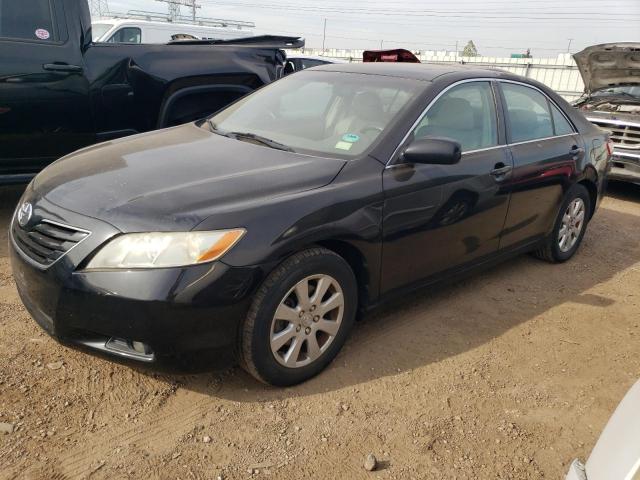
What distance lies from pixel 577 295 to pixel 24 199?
3853 millimetres

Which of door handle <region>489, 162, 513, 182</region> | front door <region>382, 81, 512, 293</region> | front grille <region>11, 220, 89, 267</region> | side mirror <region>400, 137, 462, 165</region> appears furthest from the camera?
door handle <region>489, 162, 513, 182</region>

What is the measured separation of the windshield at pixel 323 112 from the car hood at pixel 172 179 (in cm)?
20

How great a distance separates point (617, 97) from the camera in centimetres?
791

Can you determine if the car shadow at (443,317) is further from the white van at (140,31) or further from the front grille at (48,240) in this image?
the white van at (140,31)

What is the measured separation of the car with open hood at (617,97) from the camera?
7000 millimetres

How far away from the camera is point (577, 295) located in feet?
14.0

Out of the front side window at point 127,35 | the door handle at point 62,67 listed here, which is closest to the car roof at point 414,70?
the door handle at point 62,67

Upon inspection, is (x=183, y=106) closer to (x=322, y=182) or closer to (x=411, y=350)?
(x=322, y=182)

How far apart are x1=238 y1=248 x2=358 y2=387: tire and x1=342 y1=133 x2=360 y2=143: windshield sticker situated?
755 millimetres

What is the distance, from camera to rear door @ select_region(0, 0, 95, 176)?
170 inches

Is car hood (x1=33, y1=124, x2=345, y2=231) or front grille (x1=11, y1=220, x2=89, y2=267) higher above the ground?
car hood (x1=33, y1=124, x2=345, y2=231)

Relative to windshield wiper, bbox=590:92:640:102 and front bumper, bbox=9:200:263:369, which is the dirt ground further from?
windshield wiper, bbox=590:92:640:102

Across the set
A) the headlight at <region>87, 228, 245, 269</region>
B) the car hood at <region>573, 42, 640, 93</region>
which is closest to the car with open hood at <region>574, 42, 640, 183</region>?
the car hood at <region>573, 42, 640, 93</region>

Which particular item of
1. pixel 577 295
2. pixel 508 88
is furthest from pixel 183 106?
pixel 577 295
